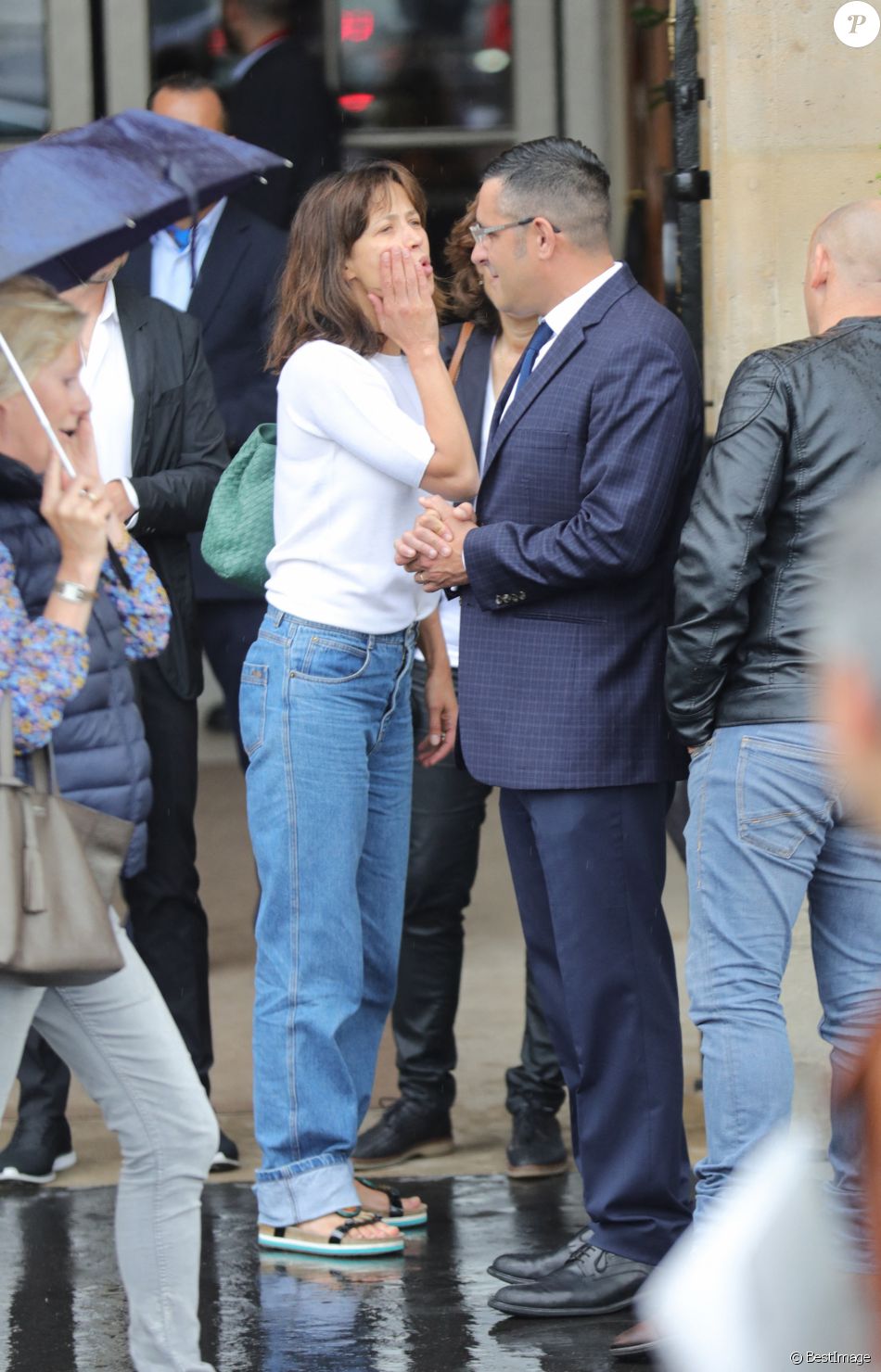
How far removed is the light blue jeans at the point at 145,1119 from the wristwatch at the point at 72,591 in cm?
54

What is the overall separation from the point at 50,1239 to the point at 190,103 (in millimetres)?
3171

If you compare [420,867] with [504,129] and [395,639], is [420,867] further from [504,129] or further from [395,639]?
[504,129]

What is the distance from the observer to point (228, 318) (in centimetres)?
565

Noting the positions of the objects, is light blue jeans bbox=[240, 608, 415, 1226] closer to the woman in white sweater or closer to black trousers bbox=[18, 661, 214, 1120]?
the woman in white sweater

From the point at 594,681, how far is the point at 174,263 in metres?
2.30

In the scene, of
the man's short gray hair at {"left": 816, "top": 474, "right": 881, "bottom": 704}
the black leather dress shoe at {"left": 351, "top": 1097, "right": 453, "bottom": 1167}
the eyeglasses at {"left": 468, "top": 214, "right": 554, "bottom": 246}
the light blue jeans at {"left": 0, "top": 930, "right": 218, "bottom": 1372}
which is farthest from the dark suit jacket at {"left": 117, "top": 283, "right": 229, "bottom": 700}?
the man's short gray hair at {"left": 816, "top": 474, "right": 881, "bottom": 704}

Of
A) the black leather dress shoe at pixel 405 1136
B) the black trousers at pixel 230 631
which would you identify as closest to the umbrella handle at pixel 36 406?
the black trousers at pixel 230 631

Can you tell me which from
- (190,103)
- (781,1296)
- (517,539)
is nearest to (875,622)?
A: (781,1296)

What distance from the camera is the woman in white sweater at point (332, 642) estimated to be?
14.1 feet

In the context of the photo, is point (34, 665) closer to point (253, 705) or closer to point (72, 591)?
point (72, 591)

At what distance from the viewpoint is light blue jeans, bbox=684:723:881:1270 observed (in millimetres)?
3797

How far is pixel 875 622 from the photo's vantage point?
1718 mm

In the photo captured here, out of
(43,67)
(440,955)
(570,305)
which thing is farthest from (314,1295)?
(43,67)

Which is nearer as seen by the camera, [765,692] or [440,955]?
[765,692]
